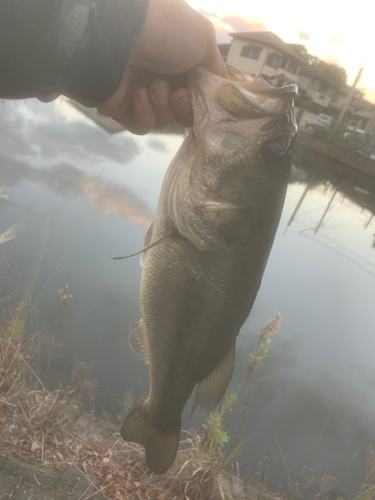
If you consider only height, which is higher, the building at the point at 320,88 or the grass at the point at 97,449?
the building at the point at 320,88

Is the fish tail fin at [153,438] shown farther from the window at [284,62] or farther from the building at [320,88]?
the building at [320,88]

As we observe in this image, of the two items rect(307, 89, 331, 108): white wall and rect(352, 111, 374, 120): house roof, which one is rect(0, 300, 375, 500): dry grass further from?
rect(352, 111, 374, 120): house roof

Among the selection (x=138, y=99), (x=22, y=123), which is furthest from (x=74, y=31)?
(x=22, y=123)

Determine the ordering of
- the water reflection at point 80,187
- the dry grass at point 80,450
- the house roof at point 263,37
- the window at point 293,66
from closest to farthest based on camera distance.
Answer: the dry grass at point 80,450 → the water reflection at point 80,187 → the house roof at point 263,37 → the window at point 293,66

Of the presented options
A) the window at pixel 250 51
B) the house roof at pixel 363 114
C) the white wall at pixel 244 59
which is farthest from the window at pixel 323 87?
the white wall at pixel 244 59

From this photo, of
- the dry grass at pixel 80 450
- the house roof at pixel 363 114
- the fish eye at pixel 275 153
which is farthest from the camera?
the house roof at pixel 363 114

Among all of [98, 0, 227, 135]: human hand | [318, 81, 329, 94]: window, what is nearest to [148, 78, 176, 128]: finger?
[98, 0, 227, 135]: human hand

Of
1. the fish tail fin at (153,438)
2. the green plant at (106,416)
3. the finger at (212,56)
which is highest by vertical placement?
the finger at (212,56)
